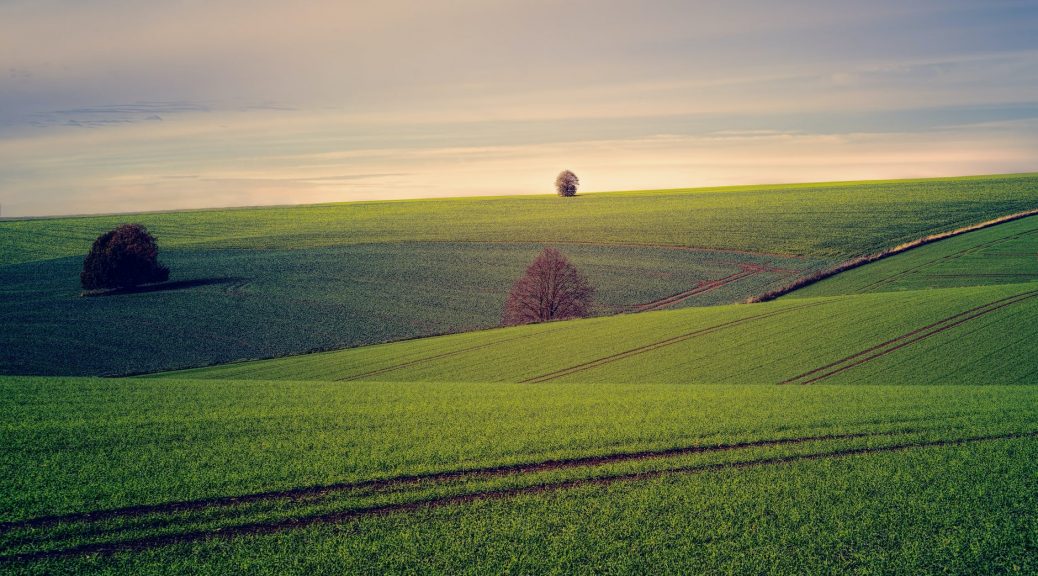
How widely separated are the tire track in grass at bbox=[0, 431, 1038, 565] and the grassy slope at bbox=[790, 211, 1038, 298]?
30442mm

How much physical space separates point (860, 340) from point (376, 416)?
21.3 m

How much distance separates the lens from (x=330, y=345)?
34.2m

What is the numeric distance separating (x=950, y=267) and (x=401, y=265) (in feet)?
150

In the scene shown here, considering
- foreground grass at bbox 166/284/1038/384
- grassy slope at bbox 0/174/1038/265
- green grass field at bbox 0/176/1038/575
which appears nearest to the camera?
green grass field at bbox 0/176/1038/575

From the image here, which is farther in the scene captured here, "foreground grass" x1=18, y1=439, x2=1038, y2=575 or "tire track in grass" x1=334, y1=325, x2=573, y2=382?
"tire track in grass" x1=334, y1=325, x2=573, y2=382

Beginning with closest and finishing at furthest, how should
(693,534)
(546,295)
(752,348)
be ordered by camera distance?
(693,534)
(752,348)
(546,295)

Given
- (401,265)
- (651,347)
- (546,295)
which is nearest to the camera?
(651,347)

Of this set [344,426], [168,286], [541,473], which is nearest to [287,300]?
[168,286]

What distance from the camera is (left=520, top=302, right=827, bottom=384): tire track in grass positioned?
965 inches

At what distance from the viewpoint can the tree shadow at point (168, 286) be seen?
4788cm

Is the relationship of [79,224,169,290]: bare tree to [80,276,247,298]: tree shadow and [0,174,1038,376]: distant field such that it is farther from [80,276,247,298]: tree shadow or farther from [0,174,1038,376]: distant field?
[0,174,1038,376]: distant field

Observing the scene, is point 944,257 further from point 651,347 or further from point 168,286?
point 168,286

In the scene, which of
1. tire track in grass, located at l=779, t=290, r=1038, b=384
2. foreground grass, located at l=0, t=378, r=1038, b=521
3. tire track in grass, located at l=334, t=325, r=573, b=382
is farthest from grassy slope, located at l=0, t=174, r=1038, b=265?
foreground grass, located at l=0, t=378, r=1038, b=521

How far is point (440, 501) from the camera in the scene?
9203mm
